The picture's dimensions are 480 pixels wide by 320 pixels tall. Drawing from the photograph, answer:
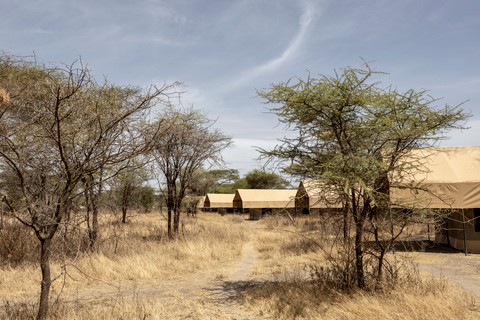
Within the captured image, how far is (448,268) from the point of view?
10.8 m

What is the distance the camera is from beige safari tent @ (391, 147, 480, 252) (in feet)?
43.2

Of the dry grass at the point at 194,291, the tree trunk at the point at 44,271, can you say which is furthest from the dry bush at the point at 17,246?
the tree trunk at the point at 44,271

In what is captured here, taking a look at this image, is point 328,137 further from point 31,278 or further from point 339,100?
point 31,278

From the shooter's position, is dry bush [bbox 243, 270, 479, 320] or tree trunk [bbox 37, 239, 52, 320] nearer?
tree trunk [bbox 37, 239, 52, 320]

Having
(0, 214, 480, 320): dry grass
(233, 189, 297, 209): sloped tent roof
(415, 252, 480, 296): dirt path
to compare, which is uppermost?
(233, 189, 297, 209): sloped tent roof

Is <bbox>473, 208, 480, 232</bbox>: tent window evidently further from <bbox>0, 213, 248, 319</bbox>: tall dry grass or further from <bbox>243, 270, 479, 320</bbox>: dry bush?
<bbox>0, 213, 248, 319</bbox>: tall dry grass

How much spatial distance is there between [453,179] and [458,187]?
1.34ft

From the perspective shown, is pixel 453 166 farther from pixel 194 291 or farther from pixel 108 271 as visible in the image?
pixel 108 271

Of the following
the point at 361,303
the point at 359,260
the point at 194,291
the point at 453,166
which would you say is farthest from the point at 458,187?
the point at 194,291

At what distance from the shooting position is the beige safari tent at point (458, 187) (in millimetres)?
13164

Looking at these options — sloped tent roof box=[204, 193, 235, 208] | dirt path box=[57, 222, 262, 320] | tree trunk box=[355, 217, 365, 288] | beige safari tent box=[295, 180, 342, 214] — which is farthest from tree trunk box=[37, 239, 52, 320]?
sloped tent roof box=[204, 193, 235, 208]

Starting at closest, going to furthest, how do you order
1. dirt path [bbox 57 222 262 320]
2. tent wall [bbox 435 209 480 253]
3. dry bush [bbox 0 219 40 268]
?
dirt path [bbox 57 222 262 320] → dry bush [bbox 0 219 40 268] → tent wall [bbox 435 209 480 253]

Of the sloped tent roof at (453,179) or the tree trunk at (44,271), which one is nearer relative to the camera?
the tree trunk at (44,271)

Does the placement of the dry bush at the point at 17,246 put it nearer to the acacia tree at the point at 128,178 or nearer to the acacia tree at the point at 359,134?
the acacia tree at the point at 128,178
